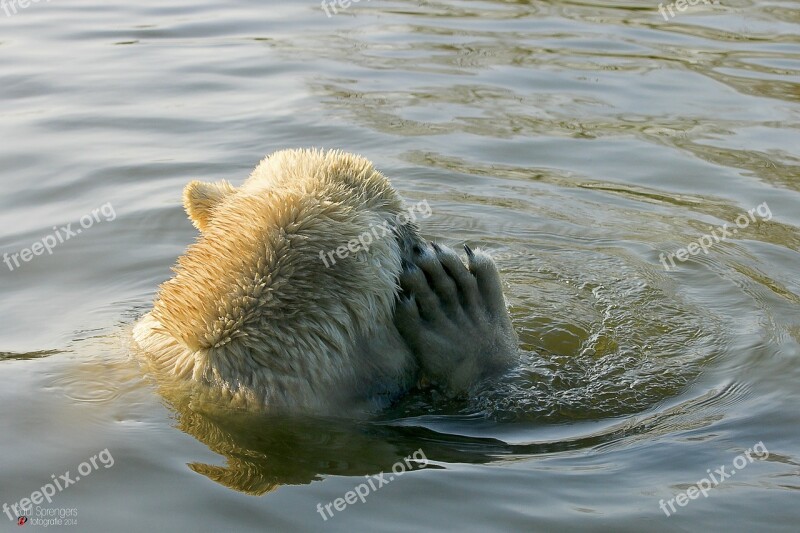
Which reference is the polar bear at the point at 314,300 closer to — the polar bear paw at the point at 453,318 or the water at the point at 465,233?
the polar bear paw at the point at 453,318

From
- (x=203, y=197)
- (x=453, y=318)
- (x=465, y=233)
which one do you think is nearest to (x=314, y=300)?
(x=453, y=318)

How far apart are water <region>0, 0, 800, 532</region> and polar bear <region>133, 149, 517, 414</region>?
0.17m

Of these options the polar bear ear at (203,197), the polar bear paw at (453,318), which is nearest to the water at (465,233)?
the polar bear paw at (453,318)

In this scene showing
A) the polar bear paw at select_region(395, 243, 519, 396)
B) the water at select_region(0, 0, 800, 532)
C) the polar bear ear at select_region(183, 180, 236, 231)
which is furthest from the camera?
the polar bear ear at select_region(183, 180, 236, 231)

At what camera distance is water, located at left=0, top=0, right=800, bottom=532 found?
3.74m

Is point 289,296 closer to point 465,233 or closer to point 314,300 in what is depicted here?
point 314,300

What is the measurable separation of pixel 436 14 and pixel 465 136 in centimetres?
402

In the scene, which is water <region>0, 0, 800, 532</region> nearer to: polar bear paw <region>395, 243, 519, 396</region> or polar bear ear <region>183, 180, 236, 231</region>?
polar bear paw <region>395, 243, 519, 396</region>

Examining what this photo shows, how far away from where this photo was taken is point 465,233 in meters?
6.59

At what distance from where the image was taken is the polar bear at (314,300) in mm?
3760

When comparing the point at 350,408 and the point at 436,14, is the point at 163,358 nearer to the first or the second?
the point at 350,408

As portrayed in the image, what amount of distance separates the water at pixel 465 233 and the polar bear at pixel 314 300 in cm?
A: 17

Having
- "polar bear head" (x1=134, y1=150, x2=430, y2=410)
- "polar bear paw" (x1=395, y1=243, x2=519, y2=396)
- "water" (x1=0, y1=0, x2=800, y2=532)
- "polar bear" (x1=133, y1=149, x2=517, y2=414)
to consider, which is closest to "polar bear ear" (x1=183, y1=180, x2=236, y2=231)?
"polar bear" (x1=133, y1=149, x2=517, y2=414)

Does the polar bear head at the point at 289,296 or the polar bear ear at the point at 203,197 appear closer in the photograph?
the polar bear head at the point at 289,296
